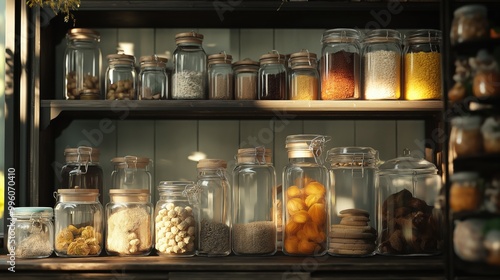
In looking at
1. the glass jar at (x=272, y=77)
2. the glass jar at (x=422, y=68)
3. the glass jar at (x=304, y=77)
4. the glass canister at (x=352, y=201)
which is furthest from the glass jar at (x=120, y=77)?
the glass jar at (x=422, y=68)

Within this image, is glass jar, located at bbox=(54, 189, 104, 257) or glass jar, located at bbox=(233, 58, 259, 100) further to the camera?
glass jar, located at bbox=(233, 58, 259, 100)

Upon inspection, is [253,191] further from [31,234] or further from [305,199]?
[31,234]

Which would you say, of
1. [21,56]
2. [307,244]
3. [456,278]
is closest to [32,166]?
[21,56]

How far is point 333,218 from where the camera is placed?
2428 millimetres

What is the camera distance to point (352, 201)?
2465 millimetres

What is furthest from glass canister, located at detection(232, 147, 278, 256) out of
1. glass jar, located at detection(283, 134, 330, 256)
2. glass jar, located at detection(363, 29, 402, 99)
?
glass jar, located at detection(363, 29, 402, 99)

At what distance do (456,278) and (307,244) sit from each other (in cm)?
80

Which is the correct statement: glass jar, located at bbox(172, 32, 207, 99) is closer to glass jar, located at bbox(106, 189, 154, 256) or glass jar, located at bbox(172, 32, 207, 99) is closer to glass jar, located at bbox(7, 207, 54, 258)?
glass jar, located at bbox(106, 189, 154, 256)

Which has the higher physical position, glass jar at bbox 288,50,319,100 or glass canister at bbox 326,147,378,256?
glass jar at bbox 288,50,319,100

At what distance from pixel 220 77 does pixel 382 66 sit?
0.54 meters

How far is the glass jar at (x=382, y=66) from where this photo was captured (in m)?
2.43

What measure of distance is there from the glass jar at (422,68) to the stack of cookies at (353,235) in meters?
0.44

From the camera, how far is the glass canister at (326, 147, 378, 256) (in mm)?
2328

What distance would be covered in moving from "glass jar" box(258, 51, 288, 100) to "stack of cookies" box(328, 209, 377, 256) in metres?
0.45
